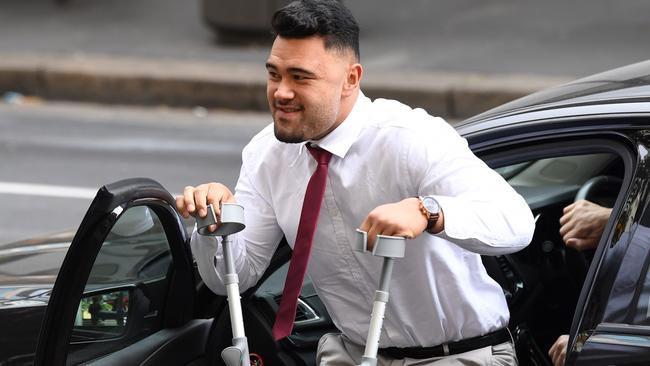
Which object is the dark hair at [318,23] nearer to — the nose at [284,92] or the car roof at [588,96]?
the nose at [284,92]

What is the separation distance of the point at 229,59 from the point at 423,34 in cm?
195

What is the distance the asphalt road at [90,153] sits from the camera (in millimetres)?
7840

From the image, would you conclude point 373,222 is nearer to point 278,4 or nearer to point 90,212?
point 90,212

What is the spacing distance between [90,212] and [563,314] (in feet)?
5.64

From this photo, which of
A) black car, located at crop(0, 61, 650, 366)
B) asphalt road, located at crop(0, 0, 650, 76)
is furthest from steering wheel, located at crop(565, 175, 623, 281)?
asphalt road, located at crop(0, 0, 650, 76)

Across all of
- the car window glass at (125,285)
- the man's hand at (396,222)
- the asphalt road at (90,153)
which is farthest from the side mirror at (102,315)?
the asphalt road at (90,153)

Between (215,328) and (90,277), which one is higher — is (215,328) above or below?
below

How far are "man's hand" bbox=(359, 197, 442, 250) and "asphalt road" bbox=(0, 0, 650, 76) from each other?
8321 mm

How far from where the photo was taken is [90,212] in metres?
2.65

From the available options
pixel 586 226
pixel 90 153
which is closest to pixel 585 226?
pixel 586 226

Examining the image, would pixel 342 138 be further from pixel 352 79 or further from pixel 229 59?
pixel 229 59

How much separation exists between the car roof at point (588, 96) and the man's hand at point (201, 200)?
0.83m

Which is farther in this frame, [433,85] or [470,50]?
[470,50]

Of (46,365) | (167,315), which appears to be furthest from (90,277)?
(167,315)
